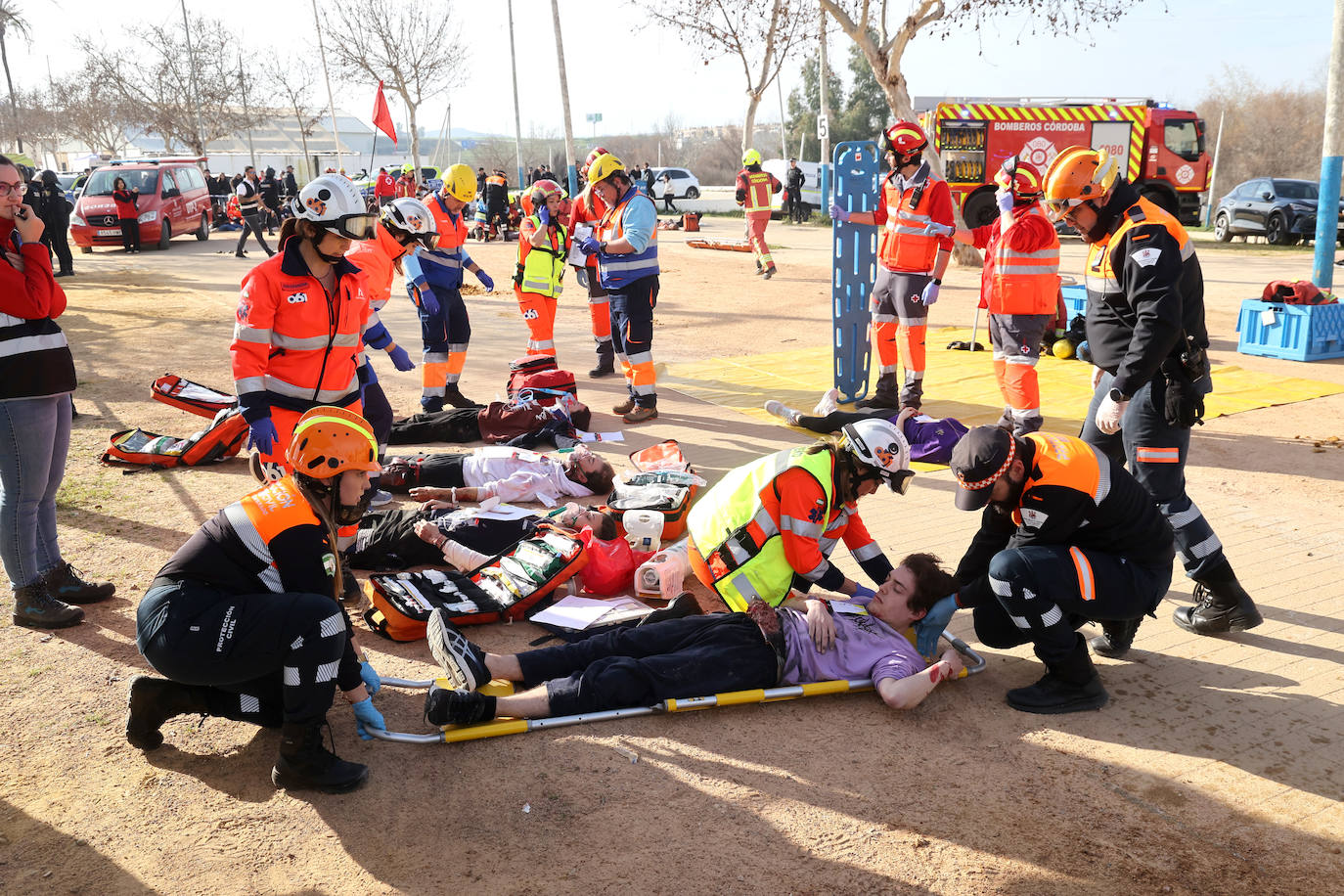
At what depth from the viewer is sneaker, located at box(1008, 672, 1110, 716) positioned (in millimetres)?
4016

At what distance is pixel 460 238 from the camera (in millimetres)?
8758

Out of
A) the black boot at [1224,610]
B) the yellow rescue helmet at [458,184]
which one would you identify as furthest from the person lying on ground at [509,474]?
the black boot at [1224,610]

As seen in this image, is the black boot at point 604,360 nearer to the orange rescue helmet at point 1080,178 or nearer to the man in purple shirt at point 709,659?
the orange rescue helmet at point 1080,178

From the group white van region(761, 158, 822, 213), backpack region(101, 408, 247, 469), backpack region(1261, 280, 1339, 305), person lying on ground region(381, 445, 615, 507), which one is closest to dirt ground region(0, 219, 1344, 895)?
person lying on ground region(381, 445, 615, 507)

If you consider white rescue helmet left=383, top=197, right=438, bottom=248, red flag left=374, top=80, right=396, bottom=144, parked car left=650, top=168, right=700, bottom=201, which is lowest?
white rescue helmet left=383, top=197, right=438, bottom=248

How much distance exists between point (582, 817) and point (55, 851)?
5.56 feet

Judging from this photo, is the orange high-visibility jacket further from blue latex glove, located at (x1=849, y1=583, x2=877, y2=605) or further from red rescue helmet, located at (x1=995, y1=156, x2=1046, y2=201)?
red rescue helmet, located at (x1=995, y1=156, x2=1046, y2=201)

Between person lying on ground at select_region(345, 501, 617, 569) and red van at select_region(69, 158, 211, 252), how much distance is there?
21.7 metres

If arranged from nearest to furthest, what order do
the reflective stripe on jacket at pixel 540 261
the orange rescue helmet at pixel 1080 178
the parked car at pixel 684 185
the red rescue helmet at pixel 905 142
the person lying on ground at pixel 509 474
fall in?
the orange rescue helmet at pixel 1080 178 → the person lying on ground at pixel 509 474 → the red rescue helmet at pixel 905 142 → the reflective stripe on jacket at pixel 540 261 → the parked car at pixel 684 185

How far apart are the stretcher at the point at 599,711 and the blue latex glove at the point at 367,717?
0.09ft

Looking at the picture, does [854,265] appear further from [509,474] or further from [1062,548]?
[1062,548]

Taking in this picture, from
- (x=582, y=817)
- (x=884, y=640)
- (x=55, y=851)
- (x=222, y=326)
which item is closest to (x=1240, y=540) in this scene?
(x=884, y=640)

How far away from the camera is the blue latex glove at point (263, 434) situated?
4633 mm

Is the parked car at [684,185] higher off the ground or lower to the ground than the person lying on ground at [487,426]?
higher
